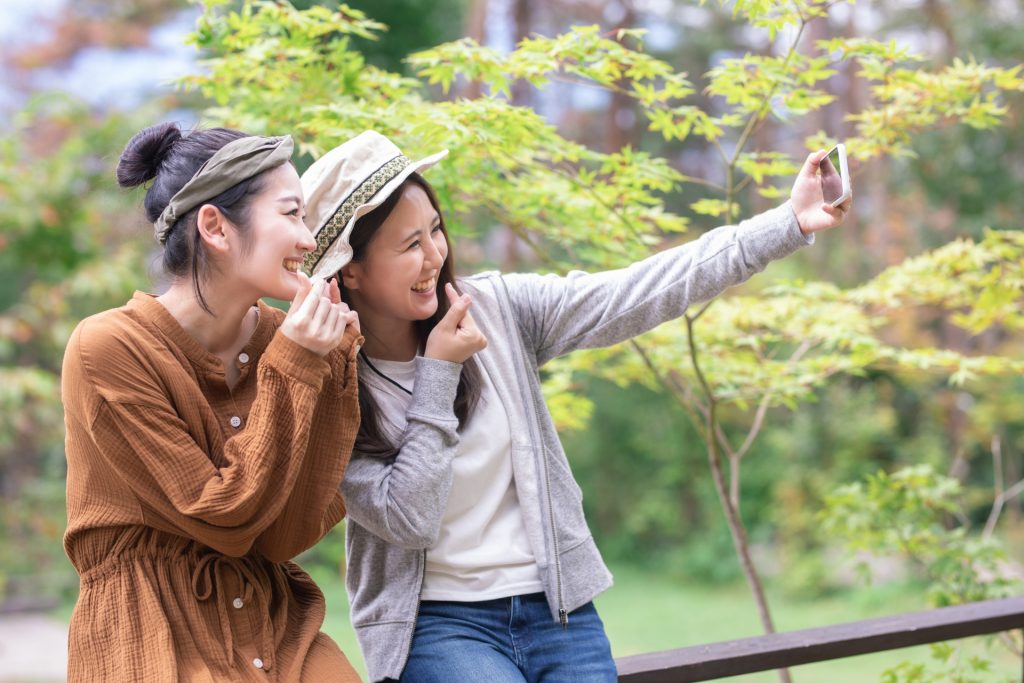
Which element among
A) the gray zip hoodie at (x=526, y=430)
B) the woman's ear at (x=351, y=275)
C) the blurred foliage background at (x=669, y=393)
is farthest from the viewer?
the blurred foliage background at (x=669, y=393)

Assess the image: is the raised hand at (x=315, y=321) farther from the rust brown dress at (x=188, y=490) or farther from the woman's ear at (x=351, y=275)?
the woman's ear at (x=351, y=275)

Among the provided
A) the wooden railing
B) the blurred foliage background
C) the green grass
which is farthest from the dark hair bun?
the green grass

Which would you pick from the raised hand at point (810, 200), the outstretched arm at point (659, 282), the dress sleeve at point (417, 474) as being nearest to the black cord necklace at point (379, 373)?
the dress sleeve at point (417, 474)

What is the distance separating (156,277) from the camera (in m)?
1.72

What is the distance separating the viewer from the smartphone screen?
178cm

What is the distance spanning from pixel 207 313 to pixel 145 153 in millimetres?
271

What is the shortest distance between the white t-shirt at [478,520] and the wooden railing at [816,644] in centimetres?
55

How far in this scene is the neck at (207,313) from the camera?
1.66 meters

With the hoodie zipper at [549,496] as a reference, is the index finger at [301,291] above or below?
above

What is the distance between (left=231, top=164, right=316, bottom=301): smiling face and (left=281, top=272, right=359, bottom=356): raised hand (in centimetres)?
5

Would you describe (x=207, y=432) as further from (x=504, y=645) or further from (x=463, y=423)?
(x=504, y=645)

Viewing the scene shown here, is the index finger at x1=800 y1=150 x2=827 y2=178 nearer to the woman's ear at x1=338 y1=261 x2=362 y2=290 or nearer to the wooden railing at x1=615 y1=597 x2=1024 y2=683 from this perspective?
the woman's ear at x1=338 y1=261 x2=362 y2=290

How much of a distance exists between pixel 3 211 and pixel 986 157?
7.05 meters

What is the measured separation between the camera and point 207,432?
1.63 meters
